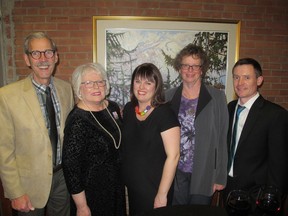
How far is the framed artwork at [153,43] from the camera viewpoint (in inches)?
112

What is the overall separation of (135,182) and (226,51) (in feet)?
7.02

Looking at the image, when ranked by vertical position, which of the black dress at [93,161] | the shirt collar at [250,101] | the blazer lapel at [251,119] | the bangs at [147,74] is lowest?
the black dress at [93,161]

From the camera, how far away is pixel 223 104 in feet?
6.66

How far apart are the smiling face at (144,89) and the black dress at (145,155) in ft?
0.39

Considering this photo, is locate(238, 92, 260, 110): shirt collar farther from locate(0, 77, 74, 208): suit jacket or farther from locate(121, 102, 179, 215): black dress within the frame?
locate(0, 77, 74, 208): suit jacket

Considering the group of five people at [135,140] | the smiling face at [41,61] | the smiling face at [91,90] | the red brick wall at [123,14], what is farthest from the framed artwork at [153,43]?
the smiling face at [91,90]

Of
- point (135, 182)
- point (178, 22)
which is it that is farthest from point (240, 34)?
point (135, 182)

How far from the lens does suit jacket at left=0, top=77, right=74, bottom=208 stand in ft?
5.84

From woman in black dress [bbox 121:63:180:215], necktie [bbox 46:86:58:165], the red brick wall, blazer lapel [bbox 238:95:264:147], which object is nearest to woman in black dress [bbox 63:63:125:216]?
woman in black dress [bbox 121:63:180:215]

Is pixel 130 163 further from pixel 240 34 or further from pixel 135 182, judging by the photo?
pixel 240 34

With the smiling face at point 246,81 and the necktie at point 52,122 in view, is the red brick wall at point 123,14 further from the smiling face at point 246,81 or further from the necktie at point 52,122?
the smiling face at point 246,81

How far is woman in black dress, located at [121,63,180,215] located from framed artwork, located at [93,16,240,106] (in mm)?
1177

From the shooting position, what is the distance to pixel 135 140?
174 cm

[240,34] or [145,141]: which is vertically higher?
[240,34]
